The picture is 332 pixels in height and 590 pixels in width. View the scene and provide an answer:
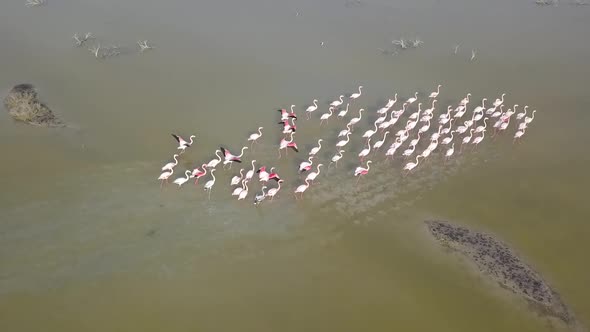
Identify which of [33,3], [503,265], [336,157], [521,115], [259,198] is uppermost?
[33,3]

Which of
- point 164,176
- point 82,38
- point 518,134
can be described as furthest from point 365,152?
point 82,38

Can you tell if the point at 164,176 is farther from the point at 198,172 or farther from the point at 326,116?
the point at 326,116

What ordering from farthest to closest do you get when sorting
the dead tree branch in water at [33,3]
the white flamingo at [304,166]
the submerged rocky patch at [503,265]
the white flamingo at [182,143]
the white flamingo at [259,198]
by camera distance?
the dead tree branch in water at [33,3] → the white flamingo at [182,143] → the white flamingo at [304,166] → the white flamingo at [259,198] → the submerged rocky patch at [503,265]

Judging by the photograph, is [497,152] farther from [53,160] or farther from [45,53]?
[45,53]

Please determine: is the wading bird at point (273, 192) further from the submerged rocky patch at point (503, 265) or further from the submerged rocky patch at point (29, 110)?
the submerged rocky patch at point (29, 110)

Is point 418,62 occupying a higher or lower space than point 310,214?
higher

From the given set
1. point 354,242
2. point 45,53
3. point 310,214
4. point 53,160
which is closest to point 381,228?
point 354,242

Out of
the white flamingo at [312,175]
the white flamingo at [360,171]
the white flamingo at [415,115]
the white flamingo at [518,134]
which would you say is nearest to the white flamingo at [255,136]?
the white flamingo at [312,175]
